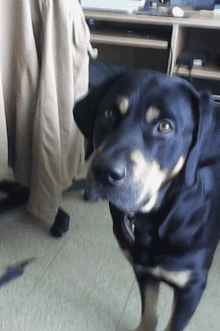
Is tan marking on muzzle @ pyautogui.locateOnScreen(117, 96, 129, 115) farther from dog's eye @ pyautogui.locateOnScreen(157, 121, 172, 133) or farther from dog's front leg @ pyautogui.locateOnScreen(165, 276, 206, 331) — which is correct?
dog's front leg @ pyautogui.locateOnScreen(165, 276, 206, 331)

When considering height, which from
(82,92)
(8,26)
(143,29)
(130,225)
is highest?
(8,26)

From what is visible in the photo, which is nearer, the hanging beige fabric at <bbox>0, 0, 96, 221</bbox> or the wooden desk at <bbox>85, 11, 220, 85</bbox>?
the hanging beige fabric at <bbox>0, 0, 96, 221</bbox>

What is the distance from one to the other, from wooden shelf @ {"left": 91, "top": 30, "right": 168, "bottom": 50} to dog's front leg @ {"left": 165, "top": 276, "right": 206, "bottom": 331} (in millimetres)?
1134

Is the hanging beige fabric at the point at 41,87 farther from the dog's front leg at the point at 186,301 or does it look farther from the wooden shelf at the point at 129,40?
the dog's front leg at the point at 186,301

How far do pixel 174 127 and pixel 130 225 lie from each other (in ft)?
1.03

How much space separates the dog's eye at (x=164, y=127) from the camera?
66 cm

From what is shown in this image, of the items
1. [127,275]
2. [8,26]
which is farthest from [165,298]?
[8,26]

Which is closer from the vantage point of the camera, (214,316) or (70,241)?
(214,316)

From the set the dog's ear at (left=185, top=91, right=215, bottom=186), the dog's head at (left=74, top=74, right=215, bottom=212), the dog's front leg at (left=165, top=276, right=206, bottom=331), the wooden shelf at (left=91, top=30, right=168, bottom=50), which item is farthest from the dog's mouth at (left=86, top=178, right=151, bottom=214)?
the wooden shelf at (left=91, top=30, right=168, bottom=50)

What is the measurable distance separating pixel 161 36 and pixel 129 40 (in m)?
0.19

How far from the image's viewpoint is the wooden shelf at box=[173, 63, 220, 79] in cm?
156

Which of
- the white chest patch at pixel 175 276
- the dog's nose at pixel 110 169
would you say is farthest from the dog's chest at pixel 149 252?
the dog's nose at pixel 110 169

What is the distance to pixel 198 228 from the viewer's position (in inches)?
30.6

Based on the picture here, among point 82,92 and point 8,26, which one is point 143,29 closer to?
point 82,92
